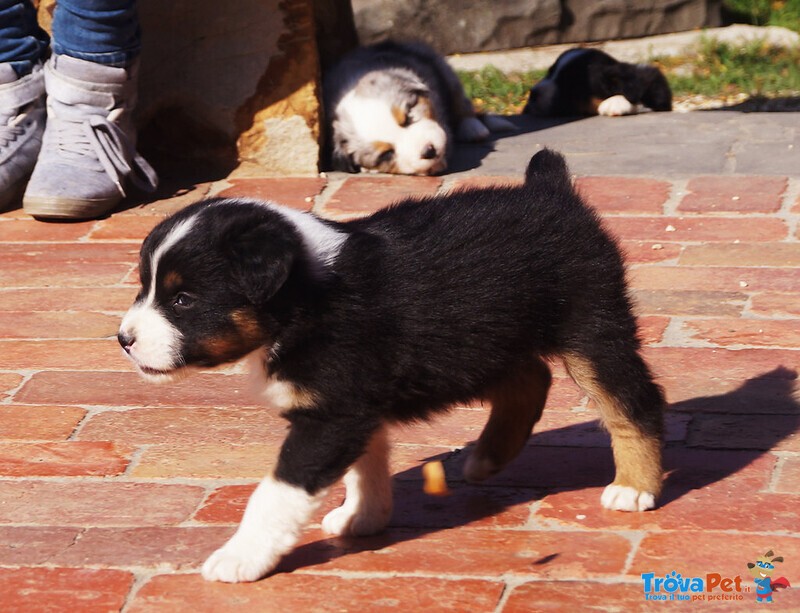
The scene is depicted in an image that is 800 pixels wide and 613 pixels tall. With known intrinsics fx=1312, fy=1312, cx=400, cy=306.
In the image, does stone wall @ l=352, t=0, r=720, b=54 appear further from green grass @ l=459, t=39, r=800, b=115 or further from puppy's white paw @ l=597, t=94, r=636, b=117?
puppy's white paw @ l=597, t=94, r=636, b=117

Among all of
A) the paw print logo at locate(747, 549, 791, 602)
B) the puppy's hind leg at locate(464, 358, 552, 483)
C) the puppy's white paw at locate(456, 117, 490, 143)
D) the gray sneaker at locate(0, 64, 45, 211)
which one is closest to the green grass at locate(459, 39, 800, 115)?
the puppy's white paw at locate(456, 117, 490, 143)

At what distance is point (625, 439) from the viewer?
3324mm

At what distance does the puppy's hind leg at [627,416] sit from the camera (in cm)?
327

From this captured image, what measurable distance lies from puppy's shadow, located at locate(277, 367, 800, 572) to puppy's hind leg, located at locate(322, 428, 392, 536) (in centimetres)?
3

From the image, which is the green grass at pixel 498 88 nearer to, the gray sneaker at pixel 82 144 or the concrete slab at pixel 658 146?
the concrete slab at pixel 658 146

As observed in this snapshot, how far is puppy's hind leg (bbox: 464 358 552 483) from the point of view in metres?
3.49

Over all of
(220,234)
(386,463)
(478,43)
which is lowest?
(478,43)

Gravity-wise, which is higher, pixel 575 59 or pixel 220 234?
pixel 220 234

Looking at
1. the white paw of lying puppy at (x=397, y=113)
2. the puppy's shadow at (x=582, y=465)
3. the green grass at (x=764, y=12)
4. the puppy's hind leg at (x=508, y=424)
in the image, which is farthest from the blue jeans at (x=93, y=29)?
the green grass at (x=764, y=12)

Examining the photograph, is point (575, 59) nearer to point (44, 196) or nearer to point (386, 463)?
point (44, 196)

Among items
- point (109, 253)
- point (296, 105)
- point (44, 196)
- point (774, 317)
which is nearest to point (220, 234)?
point (774, 317)

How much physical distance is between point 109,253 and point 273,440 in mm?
1975

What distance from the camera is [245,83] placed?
6.44 meters
